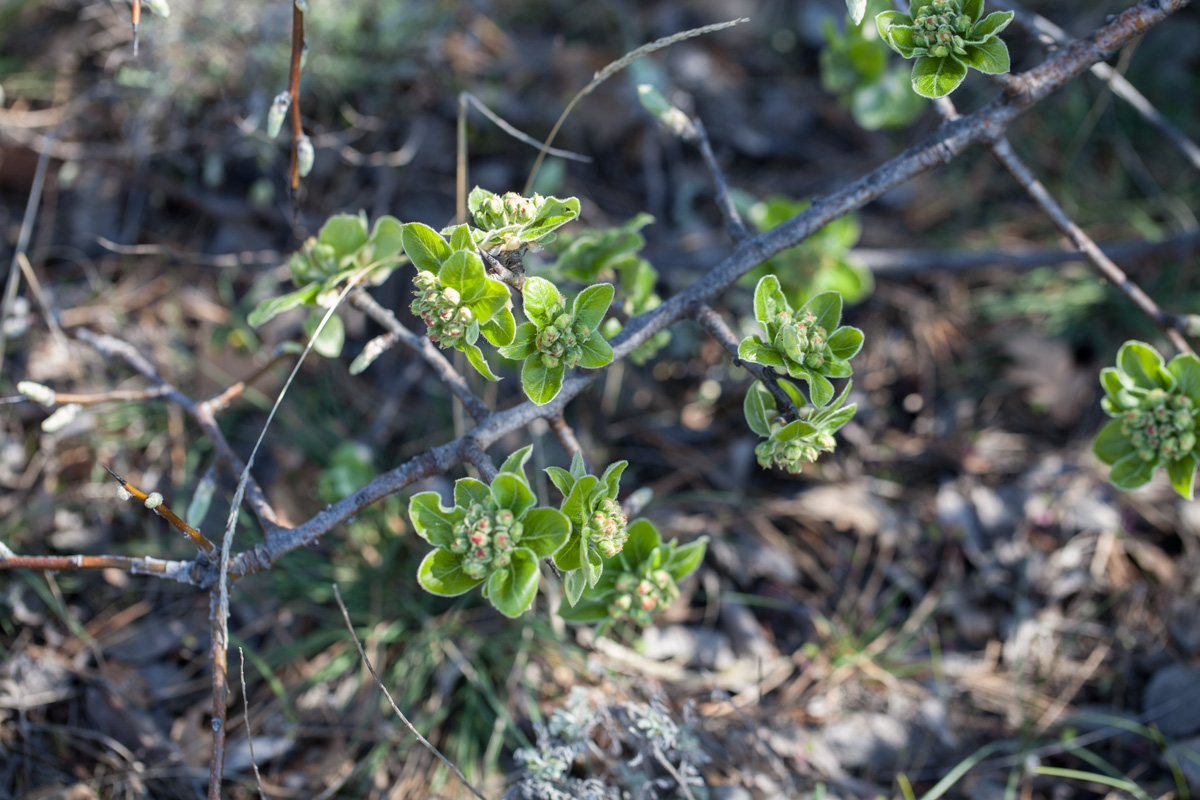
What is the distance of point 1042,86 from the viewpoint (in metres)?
1.76

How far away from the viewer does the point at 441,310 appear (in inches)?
54.1

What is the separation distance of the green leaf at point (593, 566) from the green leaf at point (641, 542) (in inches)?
11.1

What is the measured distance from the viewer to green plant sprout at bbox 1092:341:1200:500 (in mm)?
1660

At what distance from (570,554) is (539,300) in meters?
0.48

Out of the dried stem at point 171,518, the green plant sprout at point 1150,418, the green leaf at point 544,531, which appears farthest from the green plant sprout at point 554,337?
the green plant sprout at point 1150,418

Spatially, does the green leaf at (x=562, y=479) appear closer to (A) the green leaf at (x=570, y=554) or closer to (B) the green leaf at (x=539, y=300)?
(A) the green leaf at (x=570, y=554)

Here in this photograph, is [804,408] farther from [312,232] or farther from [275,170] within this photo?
[275,170]

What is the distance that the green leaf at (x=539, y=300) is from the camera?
1423 mm

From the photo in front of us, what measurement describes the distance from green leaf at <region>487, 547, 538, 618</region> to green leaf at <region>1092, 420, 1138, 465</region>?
4.68 ft

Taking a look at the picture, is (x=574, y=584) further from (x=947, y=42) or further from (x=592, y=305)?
(x=947, y=42)

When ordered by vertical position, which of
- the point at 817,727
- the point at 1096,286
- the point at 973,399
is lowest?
the point at 817,727

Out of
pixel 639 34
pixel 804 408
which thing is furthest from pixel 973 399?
pixel 639 34

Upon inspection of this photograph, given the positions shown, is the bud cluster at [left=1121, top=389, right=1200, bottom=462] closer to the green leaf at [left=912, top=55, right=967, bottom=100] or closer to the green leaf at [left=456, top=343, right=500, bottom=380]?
the green leaf at [left=912, top=55, right=967, bottom=100]

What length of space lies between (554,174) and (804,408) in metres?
2.00
